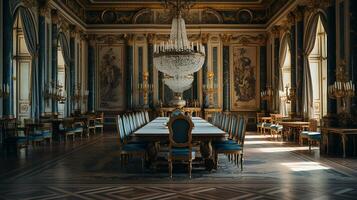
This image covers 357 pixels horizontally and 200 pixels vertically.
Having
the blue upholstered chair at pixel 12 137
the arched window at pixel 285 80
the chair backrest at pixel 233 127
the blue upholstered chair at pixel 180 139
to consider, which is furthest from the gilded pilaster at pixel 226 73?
the blue upholstered chair at pixel 180 139

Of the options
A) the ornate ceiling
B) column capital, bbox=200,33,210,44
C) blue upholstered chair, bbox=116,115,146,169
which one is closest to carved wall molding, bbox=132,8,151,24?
the ornate ceiling

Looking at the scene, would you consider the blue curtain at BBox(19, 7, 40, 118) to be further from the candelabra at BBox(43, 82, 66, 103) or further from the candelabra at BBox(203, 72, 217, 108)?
the candelabra at BBox(203, 72, 217, 108)

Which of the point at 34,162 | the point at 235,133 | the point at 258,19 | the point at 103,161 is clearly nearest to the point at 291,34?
the point at 258,19

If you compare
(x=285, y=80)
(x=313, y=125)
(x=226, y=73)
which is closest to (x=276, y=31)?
(x=285, y=80)

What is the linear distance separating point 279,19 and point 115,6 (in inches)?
262

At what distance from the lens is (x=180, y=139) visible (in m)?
6.17

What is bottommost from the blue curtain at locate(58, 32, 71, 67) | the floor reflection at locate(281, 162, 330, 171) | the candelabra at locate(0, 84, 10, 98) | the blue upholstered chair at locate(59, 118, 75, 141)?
the floor reflection at locate(281, 162, 330, 171)

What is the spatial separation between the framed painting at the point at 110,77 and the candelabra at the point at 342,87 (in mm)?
10067

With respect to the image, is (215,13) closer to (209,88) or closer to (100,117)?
(209,88)

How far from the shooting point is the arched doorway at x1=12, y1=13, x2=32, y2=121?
13.0 metres

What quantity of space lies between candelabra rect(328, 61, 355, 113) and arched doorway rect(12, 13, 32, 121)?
8.94 metres

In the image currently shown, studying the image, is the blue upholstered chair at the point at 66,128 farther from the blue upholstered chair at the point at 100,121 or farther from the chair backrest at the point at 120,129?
the chair backrest at the point at 120,129

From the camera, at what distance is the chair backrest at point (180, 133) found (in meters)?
6.11

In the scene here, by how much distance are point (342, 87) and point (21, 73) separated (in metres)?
9.47
